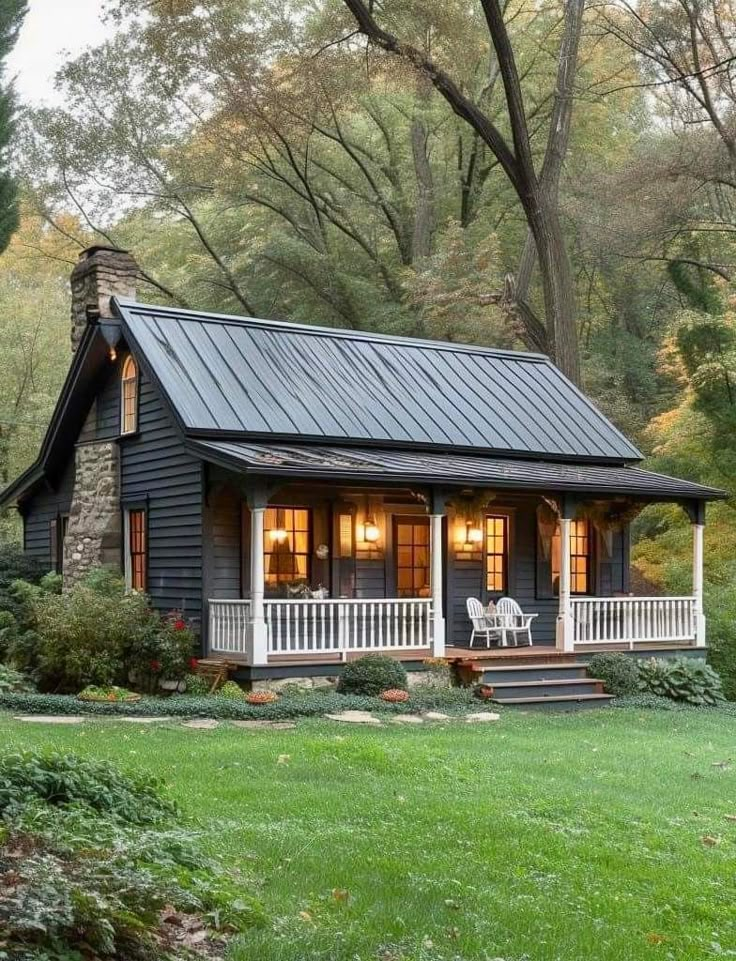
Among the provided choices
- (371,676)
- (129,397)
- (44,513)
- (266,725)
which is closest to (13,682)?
(266,725)

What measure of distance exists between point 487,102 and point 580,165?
3.85 m

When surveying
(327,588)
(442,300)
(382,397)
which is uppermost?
(442,300)

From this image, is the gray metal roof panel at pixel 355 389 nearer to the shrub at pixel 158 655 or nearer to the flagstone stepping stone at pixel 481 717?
the shrub at pixel 158 655

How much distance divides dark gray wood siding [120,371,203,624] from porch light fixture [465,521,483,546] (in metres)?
4.26

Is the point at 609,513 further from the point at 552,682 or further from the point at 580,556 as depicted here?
the point at 552,682

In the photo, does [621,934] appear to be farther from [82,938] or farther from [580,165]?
[580,165]

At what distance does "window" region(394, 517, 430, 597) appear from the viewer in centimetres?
1728

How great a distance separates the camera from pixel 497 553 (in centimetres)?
1805

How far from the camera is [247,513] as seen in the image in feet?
52.4

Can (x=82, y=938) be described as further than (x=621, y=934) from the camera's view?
No

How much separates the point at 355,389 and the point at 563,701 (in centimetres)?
590

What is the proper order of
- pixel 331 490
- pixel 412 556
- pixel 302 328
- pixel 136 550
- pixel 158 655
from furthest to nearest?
pixel 302 328 → pixel 136 550 → pixel 412 556 → pixel 331 490 → pixel 158 655

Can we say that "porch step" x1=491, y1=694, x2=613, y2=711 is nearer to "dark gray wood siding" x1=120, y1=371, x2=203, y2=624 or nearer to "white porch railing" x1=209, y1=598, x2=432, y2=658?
"white porch railing" x1=209, y1=598, x2=432, y2=658

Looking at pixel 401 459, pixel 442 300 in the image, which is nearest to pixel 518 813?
pixel 401 459
